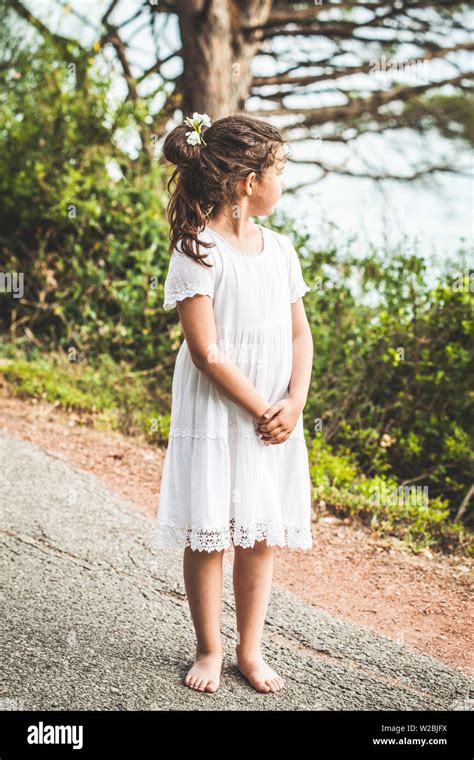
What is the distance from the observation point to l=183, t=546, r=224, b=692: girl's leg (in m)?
2.33

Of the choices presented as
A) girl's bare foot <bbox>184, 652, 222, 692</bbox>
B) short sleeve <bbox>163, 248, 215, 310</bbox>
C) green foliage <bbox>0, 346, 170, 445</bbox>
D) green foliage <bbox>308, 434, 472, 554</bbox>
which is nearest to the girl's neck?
short sleeve <bbox>163, 248, 215, 310</bbox>

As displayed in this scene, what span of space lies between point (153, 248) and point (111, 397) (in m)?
1.26

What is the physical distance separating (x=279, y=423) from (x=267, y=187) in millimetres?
686

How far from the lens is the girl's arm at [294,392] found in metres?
2.28

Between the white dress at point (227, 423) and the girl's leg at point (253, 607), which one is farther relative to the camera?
the girl's leg at point (253, 607)

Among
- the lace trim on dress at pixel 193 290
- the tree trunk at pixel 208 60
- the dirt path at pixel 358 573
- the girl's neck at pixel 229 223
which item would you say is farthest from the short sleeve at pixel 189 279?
the tree trunk at pixel 208 60

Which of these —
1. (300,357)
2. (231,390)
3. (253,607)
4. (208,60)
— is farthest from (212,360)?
(208,60)

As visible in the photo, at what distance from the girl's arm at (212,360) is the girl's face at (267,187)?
34 centimetres

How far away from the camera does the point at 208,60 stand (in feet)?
24.7

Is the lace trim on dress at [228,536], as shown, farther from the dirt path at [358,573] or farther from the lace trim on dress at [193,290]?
the dirt path at [358,573]

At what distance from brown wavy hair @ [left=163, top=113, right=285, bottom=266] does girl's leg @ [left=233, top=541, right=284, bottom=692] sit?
36.1 inches

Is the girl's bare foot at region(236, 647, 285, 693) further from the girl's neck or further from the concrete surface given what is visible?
the girl's neck
